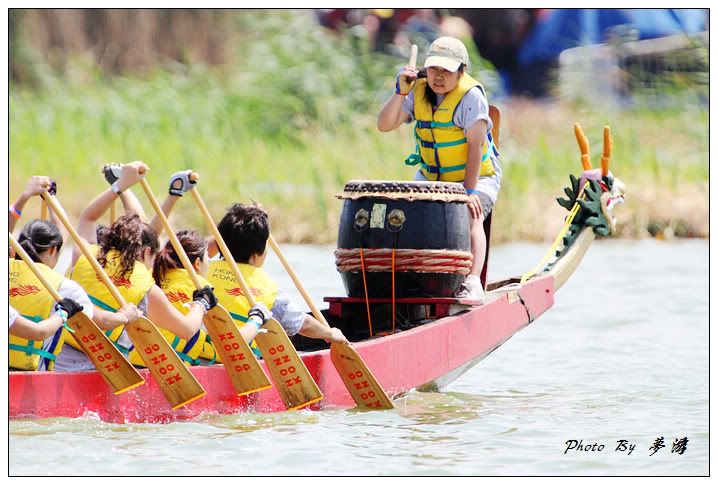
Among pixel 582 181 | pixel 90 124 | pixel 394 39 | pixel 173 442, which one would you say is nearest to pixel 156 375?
pixel 173 442

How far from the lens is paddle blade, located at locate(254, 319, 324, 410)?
695 cm

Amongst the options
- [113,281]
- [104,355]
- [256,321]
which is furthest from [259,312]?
[104,355]

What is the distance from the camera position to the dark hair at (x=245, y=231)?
7.06 meters

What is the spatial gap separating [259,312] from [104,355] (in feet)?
2.62

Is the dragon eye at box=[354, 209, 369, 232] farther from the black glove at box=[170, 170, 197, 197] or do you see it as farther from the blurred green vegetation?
the blurred green vegetation

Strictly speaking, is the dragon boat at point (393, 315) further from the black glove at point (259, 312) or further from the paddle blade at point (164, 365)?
the black glove at point (259, 312)

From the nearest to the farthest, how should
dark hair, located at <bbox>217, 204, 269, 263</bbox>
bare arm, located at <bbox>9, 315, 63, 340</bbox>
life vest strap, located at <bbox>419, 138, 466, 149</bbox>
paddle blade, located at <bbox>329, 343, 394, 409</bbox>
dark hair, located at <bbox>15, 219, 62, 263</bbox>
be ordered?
bare arm, located at <bbox>9, 315, 63, 340</bbox> → dark hair, located at <bbox>15, 219, 62, 263</bbox> → dark hair, located at <bbox>217, 204, 269, 263</bbox> → paddle blade, located at <bbox>329, 343, 394, 409</bbox> → life vest strap, located at <bbox>419, 138, 466, 149</bbox>

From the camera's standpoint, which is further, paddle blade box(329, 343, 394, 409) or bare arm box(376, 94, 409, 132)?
bare arm box(376, 94, 409, 132)

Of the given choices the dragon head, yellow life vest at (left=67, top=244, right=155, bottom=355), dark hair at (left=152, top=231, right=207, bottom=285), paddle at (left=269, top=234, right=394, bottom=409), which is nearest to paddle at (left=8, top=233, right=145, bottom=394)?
yellow life vest at (left=67, top=244, right=155, bottom=355)

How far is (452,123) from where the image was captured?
8.47m

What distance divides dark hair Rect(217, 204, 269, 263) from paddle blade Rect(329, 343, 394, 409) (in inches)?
23.3

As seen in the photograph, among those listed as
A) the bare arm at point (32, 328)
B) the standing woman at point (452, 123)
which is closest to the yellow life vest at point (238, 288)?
the bare arm at point (32, 328)

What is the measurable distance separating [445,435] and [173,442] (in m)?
1.31

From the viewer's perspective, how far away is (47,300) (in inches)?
254
